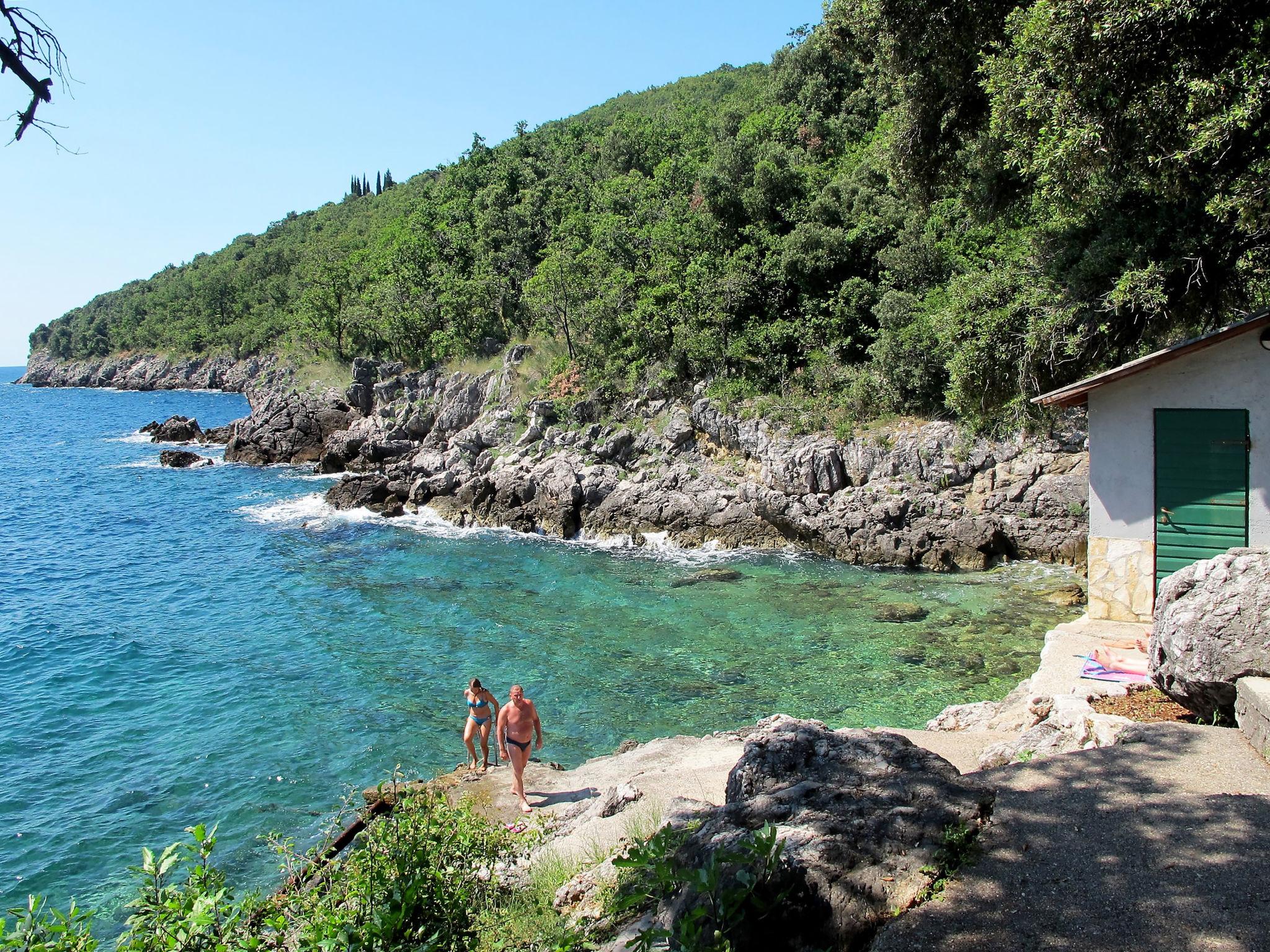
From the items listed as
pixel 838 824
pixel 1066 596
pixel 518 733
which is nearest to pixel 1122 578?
pixel 838 824

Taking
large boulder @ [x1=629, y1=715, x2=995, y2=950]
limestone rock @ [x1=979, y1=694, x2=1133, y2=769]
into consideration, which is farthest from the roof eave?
large boulder @ [x1=629, y1=715, x2=995, y2=950]

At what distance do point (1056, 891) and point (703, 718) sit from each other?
31.7 feet

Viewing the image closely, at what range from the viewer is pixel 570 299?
118 feet

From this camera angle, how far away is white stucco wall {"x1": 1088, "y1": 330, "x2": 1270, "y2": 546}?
10.1 meters

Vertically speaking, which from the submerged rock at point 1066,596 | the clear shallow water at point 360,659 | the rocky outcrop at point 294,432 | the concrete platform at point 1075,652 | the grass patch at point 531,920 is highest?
the rocky outcrop at point 294,432

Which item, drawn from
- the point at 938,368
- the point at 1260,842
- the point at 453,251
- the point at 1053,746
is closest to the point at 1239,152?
the point at 1053,746

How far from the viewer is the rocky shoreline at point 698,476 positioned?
74.3 feet

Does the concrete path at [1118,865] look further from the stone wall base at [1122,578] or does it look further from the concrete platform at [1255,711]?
the stone wall base at [1122,578]

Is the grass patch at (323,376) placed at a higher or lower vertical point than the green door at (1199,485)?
higher

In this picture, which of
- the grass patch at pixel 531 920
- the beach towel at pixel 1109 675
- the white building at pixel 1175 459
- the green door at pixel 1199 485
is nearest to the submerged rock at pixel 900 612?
the white building at pixel 1175 459

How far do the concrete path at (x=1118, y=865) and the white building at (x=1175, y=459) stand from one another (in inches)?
184

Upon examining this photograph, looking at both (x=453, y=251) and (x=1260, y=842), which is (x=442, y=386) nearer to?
(x=453, y=251)

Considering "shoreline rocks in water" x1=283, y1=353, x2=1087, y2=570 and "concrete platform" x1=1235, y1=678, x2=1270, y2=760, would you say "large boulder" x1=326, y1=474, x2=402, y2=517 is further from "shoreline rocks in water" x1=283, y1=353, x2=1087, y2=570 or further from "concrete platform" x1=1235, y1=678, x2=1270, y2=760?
"concrete platform" x1=1235, y1=678, x2=1270, y2=760

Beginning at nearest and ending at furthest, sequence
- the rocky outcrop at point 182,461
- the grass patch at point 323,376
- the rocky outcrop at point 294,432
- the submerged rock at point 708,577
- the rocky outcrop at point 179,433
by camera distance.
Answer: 1. the submerged rock at point 708,577
2. the rocky outcrop at point 182,461
3. the rocky outcrop at point 294,432
4. the grass patch at point 323,376
5. the rocky outcrop at point 179,433
